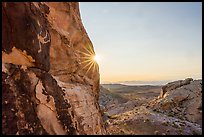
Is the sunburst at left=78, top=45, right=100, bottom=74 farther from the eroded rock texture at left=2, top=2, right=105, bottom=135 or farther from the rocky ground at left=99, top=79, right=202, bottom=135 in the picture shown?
the rocky ground at left=99, top=79, right=202, bottom=135

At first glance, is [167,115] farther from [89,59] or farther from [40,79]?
[40,79]

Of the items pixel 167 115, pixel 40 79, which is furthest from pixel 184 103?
pixel 40 79

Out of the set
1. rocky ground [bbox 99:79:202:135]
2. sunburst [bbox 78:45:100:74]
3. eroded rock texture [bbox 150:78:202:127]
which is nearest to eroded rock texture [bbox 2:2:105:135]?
sunburst [bbox 78:45:100:74]

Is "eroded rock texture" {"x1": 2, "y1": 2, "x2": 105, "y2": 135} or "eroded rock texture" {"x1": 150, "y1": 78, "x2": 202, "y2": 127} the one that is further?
"eroded rock texture" {"x1": 150, "y1": 78, "x2": 202, "y2": 127}

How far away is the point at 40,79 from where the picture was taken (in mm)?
10820

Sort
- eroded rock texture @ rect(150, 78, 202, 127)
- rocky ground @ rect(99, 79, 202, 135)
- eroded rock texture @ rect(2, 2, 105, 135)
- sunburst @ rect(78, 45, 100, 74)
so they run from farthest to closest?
eroded rock texture @ rect(150, 78, 202, 127) < rocky ground @ rect(99, 79, 202, 135) < sunburst @ rect(78, 45, 100, 74) < eroded rock texture @ rect(2, 2, 105, 135)

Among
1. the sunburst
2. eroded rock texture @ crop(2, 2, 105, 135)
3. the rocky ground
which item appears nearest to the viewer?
eroded rock texture @ crop(2, 2, 105, 135)

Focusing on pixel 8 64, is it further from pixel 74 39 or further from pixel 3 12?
pixel 74 39

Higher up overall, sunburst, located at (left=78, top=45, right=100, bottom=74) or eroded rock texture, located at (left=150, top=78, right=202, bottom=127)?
sunburst, located at (left=78, top=45, right=100, bottom=74)

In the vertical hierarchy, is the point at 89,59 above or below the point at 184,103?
above

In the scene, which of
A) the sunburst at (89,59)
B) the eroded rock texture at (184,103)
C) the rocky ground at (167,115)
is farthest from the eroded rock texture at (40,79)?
the eroded rock texture at (184,103)

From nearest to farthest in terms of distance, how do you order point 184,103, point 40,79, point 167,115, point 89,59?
point 40,79 < point 89,59 < point 167,115 < point 184,103

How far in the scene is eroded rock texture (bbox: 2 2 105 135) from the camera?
8.98m

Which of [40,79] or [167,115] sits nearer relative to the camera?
[40,79]
